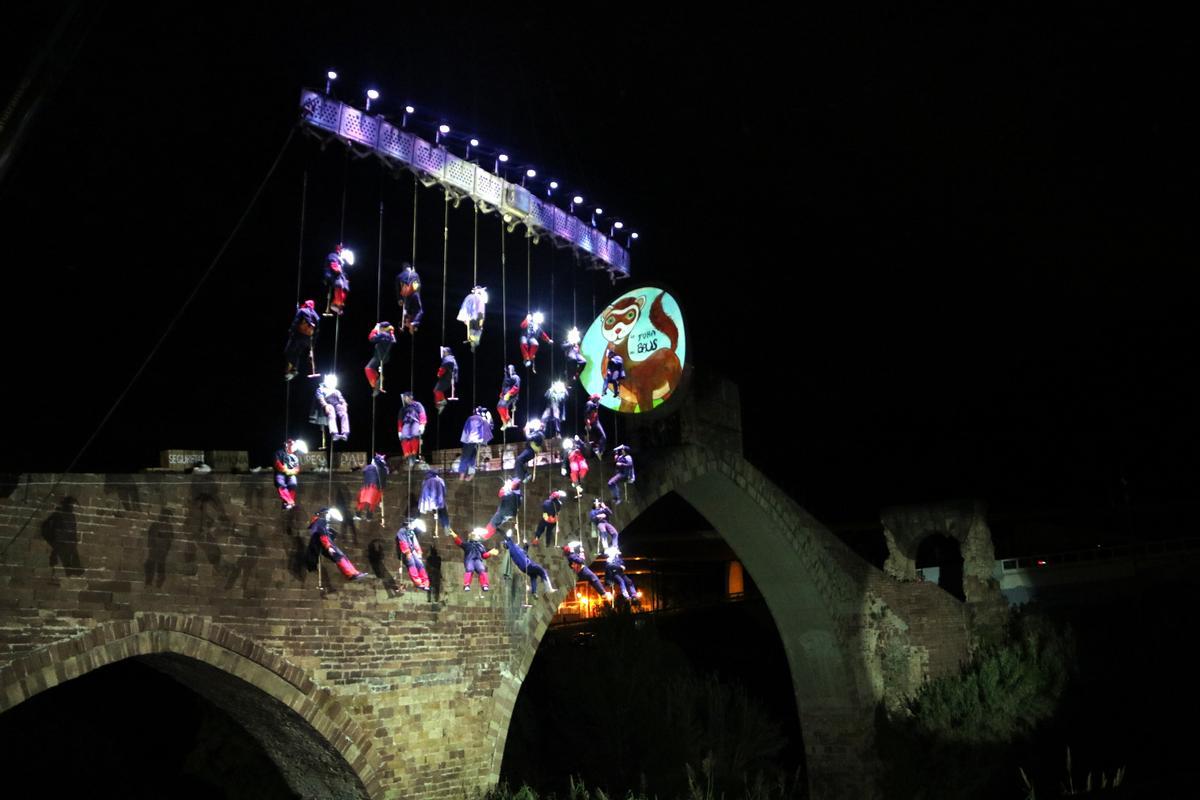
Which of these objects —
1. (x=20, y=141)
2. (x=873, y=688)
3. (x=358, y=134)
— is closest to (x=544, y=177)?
(x=358, y=134)

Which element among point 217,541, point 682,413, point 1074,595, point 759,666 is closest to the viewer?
point 217,541

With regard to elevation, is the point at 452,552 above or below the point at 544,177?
below

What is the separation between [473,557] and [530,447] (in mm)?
1514

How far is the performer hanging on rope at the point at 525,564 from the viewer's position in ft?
36.5

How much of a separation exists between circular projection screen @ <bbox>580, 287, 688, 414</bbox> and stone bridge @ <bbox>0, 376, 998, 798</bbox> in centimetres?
133

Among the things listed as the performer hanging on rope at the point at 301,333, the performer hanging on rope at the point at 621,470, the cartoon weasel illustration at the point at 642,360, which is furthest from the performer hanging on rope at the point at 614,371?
the performer hanging on rope at the point at 301,333

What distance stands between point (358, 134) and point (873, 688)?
14010mm

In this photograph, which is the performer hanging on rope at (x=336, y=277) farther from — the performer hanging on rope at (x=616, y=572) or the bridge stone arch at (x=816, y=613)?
Answer: the bridge stone arch at (x=816, y=613)

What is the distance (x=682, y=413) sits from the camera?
15.7 metres

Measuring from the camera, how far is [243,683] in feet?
29.7

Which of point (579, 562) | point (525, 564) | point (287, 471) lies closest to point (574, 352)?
point (579, 562)

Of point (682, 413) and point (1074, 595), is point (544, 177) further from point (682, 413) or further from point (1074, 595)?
point (1074, 595)

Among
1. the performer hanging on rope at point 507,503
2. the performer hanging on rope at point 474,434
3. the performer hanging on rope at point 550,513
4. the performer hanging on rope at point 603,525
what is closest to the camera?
the performer hanging on rope at point 474,434

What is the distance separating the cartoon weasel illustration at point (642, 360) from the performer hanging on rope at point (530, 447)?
3806 millimetres
